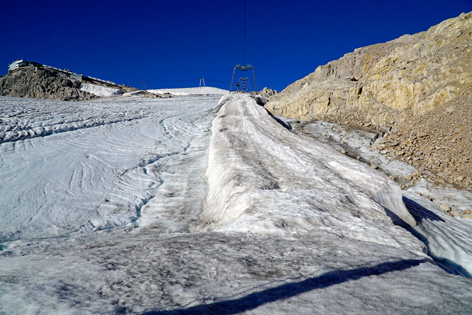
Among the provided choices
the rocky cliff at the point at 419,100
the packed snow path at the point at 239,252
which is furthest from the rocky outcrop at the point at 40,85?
the packed snow path at the point at 239,252

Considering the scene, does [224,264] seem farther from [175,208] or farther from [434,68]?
[434,68]

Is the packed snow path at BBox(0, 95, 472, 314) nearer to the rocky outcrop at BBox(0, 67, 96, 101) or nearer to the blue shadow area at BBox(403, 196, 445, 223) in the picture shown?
the blue shadow area at BBox(403, 196, 445, 223)

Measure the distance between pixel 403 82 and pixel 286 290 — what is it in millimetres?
10966

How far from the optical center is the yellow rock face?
8695mm

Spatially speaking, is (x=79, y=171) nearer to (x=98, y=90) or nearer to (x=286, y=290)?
(x=286, y=290)

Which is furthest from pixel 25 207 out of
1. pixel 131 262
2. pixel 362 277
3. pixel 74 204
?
pixel 362 277

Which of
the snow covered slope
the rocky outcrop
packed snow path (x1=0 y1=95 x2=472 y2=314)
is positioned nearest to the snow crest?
packed snow path (x1=0 y1=95 x2=472 y2=314)

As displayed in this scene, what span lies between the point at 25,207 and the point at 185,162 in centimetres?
381

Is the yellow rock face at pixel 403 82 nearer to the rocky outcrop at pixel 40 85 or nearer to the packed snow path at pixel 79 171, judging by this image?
the packed snow path at pixel 79 171

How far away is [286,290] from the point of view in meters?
1.74

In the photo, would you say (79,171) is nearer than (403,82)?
Yes

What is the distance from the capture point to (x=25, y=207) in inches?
168

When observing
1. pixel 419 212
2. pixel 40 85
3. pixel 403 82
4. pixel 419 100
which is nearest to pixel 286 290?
pixel 419 212

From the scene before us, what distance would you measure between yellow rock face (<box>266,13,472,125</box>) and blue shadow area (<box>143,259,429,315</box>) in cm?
894
